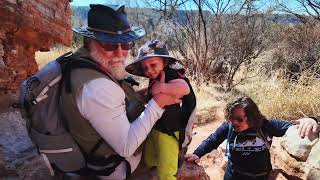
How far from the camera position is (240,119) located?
3.24 meters

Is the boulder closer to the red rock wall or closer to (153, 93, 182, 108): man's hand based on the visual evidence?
(153, 93, 182, 108): man's hand

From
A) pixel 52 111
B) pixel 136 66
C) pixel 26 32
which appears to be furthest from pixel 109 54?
pixel 26 32

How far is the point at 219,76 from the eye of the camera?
9609mm

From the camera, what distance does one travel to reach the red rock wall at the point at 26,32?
180 inches

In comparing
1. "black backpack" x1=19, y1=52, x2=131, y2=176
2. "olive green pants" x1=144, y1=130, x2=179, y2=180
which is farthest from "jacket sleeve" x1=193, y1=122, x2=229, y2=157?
"black backpack" x1=19, y1=52, x2=131, y2=176

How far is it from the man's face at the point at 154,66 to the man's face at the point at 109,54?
0.38 m

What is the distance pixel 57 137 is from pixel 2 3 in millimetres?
2744

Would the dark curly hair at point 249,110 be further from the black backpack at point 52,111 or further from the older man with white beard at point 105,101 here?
the black backpack at point 52,111

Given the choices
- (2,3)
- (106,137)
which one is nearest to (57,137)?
(106,137)

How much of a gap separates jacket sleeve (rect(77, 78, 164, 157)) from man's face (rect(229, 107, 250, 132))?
1.30m

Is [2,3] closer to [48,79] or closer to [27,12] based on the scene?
[27,12]

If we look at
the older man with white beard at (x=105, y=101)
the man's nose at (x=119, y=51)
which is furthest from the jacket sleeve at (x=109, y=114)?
the man's nose at (x=119, y=51)

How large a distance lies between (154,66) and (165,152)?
53cm

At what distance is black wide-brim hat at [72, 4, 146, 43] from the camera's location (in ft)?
6.93
